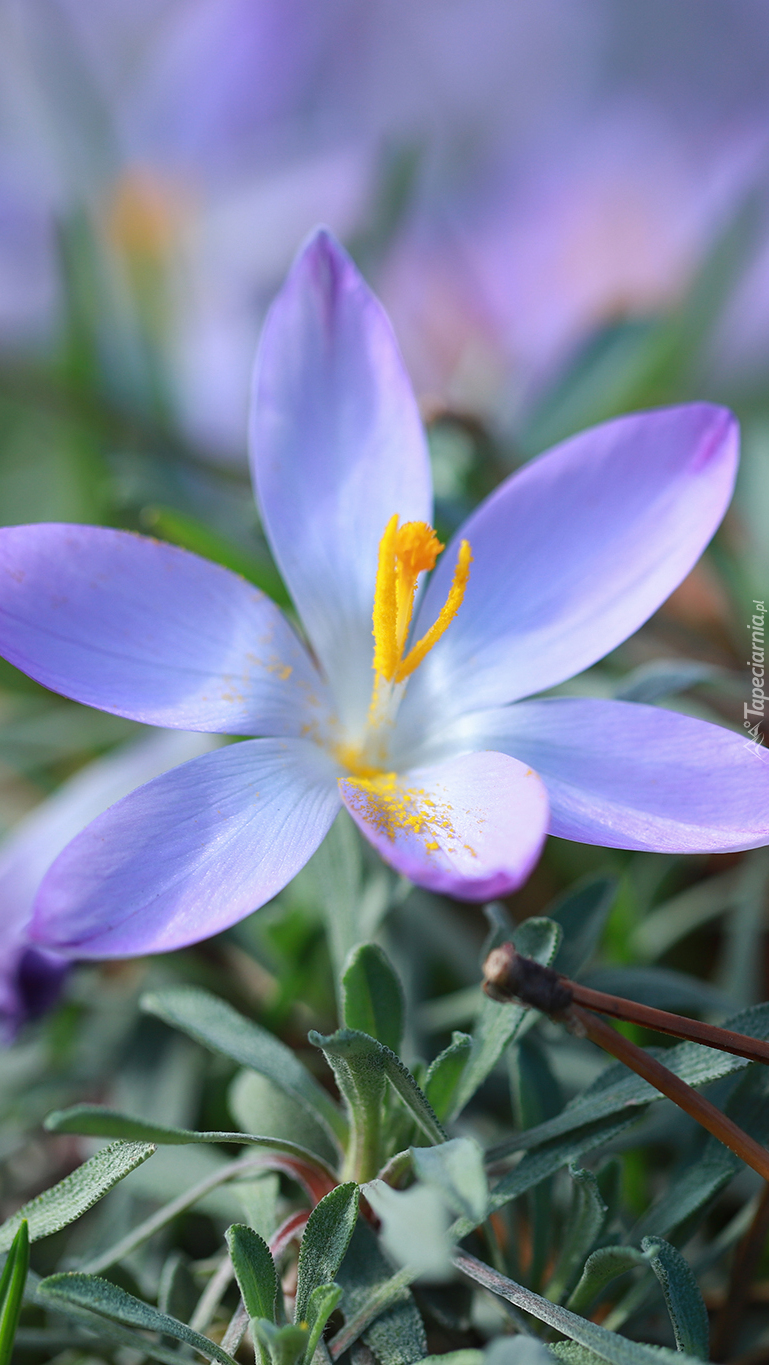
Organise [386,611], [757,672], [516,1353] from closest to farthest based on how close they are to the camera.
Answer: [516,1353] → [386,611] → [757,672]

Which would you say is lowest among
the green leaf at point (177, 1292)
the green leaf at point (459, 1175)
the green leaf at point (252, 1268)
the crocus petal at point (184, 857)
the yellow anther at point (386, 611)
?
the green leaf at point (177, 1292)

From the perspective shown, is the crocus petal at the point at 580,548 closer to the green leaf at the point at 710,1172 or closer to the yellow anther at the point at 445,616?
the yellow anther at the point at 445,616

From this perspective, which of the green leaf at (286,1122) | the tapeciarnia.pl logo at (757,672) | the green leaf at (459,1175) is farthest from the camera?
the tapeciarnia.pl logo at (757,672)

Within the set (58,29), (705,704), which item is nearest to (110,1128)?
→ (705,704)

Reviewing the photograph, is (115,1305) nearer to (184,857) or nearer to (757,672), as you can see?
(184,857)

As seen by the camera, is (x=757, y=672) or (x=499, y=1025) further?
(x=757, y=672)

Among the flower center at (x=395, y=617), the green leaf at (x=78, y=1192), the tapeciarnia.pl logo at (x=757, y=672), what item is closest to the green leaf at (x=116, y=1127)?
the green leaf at (x=78, y=1192)

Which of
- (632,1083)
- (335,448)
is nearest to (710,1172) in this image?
A: (632,1083)
